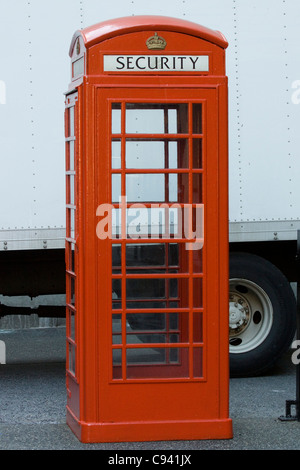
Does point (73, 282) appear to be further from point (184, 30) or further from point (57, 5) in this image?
point (57, 5)

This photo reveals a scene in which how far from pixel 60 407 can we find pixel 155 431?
1536 mm

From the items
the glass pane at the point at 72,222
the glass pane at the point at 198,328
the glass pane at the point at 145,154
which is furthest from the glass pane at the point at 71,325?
the glass pane at the point at 145,154

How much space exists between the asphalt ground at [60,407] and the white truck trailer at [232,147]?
0.66 metres

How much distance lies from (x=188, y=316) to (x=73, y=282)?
73 cm

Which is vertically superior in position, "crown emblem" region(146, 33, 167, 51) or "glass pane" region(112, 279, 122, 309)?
"crown emblem" region(146, 33, 167, 51)

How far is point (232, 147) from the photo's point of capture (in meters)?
8.57

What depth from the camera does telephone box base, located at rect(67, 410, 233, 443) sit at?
20.0 ft

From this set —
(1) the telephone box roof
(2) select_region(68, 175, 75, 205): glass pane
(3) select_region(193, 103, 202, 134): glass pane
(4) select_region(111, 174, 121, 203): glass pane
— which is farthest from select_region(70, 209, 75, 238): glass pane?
(1) the telephone box roof

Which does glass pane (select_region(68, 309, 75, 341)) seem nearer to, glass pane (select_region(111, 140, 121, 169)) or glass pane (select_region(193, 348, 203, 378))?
glass pane (select_region(193, 348, 203, 378))

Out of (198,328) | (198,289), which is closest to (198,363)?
(198,328)

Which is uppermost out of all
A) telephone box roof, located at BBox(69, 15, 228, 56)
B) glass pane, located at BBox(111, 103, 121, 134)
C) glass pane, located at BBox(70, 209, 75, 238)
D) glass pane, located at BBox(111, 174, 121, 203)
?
telephone box roof, located at BBox(69, 15, 228, 56)

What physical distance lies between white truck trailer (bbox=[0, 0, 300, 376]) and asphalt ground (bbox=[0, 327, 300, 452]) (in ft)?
2.18

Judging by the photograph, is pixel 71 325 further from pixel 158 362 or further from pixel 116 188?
pixel 116 188

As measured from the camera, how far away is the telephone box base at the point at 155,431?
609cm
